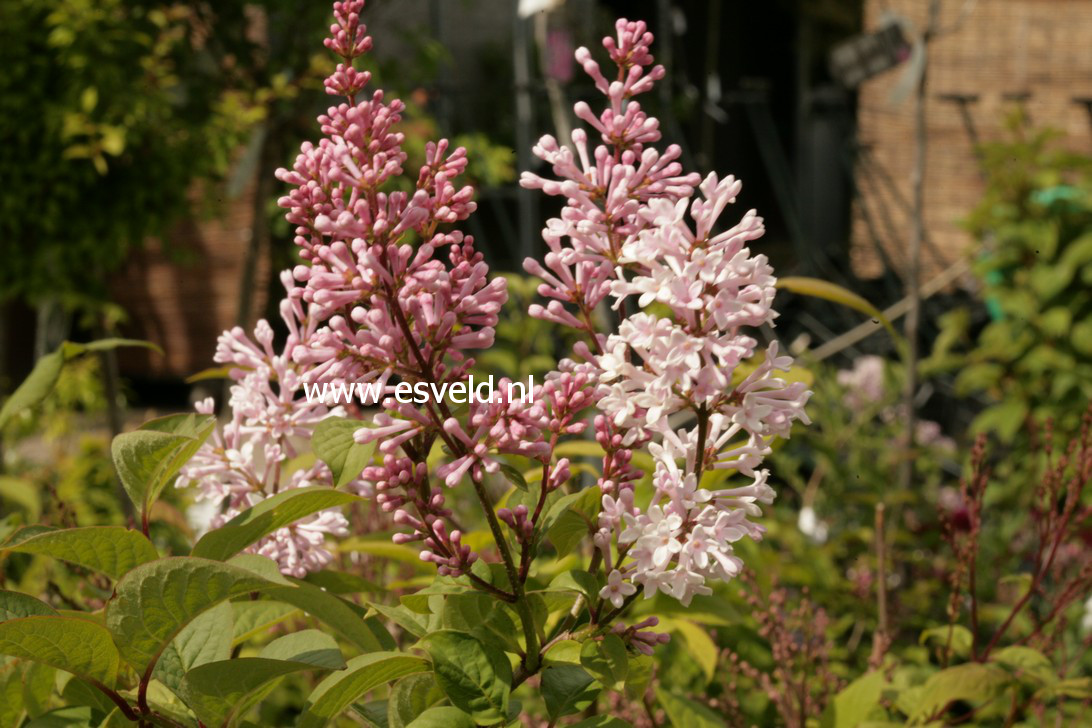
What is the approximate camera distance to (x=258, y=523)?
777 mm

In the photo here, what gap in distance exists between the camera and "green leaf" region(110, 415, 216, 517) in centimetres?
81

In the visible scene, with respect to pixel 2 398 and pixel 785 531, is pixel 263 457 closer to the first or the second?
pixel 785 531

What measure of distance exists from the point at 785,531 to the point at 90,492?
186cm

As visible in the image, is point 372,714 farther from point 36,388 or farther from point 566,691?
point 36,388

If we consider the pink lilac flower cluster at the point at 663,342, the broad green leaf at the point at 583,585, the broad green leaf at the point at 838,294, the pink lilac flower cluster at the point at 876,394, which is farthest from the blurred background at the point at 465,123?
the broad green leaf at the point at 583,585

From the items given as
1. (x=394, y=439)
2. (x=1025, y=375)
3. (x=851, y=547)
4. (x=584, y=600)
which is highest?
(x=394, y=439)

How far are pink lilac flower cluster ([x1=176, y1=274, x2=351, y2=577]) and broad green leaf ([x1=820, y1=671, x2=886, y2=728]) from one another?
0.55 meters

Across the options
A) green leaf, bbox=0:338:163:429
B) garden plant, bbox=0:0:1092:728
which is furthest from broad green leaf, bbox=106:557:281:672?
green leaf, bbox=0:338:163:429

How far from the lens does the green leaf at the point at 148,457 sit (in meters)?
0.81

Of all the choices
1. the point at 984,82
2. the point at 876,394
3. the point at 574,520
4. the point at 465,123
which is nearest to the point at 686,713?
the point at 574,520

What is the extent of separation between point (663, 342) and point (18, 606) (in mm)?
497

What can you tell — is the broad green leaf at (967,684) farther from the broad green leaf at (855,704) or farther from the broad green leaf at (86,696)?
the broad green leaf at (86,696)

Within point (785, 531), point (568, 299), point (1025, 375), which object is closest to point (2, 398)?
point (785, 531)

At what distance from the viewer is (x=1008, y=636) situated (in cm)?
205
